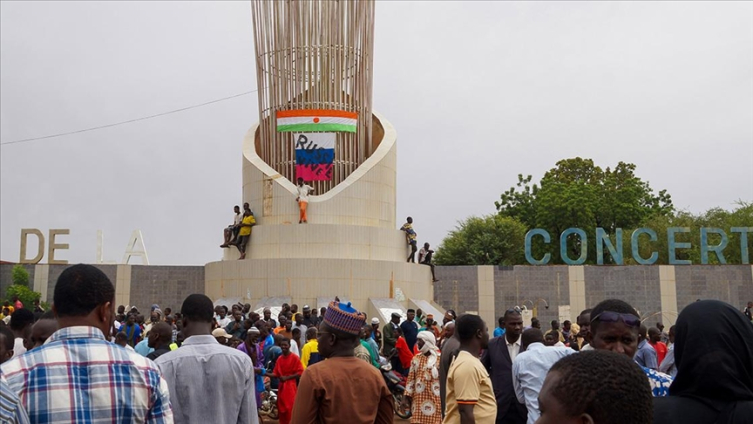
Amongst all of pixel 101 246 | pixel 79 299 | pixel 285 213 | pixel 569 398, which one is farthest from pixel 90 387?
pixel 101 246

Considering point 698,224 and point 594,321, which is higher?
point 698,224

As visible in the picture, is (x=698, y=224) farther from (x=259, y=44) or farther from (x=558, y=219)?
(x=259, y=44)

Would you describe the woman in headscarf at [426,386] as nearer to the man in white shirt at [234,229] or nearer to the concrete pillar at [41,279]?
the man in white shirt at [234,229]

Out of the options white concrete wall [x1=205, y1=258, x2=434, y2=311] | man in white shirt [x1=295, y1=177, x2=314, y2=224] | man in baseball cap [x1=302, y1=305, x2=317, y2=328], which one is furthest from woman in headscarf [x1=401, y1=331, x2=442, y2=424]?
man in white shirt [x1=295, y1=177, x2=314, y2=224]

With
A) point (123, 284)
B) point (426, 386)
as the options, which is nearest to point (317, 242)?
point (123, 284)

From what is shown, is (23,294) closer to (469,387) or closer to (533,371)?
(469,387)

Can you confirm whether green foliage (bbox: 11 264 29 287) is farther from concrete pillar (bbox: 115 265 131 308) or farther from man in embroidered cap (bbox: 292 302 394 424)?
man in embroidered cap (bbox: 292 302 394 424)

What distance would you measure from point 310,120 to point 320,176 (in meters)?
1.65

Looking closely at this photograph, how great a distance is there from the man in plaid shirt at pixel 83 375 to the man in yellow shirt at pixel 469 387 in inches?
105

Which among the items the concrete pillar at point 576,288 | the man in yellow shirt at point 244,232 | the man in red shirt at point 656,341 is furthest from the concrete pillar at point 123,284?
the man in red shirt at point 656,341

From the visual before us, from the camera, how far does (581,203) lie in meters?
42.0

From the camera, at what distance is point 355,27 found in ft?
79.6

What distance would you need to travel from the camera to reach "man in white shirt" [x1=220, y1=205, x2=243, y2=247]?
23.9 m

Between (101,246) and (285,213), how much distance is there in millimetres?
8334
